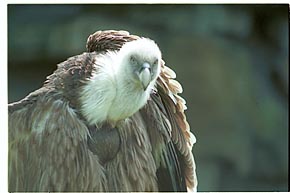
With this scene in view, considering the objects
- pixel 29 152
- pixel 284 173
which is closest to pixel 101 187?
pixel 29 152

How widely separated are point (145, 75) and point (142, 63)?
1.5 inches

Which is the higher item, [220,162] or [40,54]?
[40,54]

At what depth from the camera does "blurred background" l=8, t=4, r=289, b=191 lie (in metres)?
2.06

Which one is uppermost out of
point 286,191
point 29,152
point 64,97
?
point 64,97

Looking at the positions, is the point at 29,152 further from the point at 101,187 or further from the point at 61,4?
the point at 61,4

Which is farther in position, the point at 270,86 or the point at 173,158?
the point at 270,86

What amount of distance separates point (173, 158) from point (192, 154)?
0.08 meters

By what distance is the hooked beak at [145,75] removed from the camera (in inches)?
70.0

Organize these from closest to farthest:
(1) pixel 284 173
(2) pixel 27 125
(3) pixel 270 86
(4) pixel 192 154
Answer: (2) pixel 27 125
(4) pixel 192 154
(1) pixel 284 173
(3) pixel 270 86

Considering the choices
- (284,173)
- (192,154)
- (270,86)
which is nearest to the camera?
(192,154)

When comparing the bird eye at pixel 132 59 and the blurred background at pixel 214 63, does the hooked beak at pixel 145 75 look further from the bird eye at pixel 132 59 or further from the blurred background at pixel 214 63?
the blurred background at pixel 214 63

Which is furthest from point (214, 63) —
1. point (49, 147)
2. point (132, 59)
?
point (49, 147)

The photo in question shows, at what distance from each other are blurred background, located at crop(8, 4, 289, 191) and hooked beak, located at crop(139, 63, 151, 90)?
27 centimetres

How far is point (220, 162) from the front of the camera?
2.52 m
